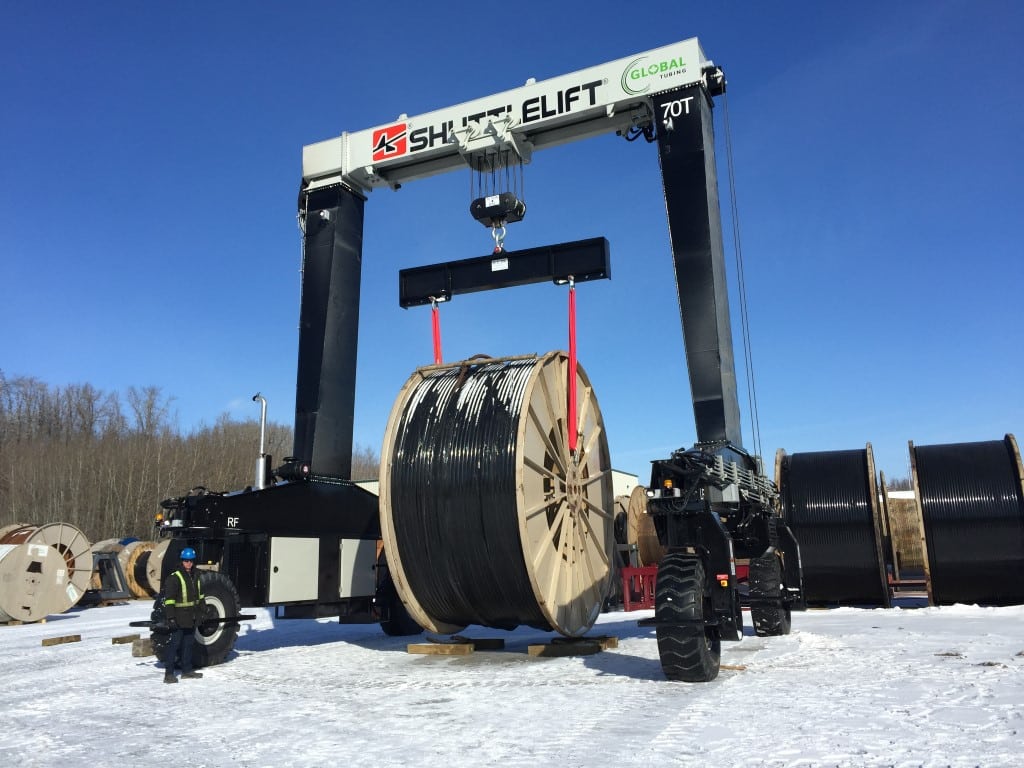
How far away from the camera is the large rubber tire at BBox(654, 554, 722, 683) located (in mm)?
7277

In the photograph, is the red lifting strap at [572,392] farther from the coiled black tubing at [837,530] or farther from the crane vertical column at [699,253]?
the coiled black tubing at [837,530]

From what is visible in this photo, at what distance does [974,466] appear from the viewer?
1510cm

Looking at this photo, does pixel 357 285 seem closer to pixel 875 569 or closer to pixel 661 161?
pixel 661 161

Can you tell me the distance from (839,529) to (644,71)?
9248mm

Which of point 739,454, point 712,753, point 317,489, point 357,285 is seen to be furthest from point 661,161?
point 712,753

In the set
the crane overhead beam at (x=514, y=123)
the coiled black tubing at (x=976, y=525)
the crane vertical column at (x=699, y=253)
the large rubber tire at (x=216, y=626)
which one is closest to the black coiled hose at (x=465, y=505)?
the large rubber tire at (x=216, y=626)

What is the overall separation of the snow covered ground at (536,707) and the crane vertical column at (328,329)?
3.45m

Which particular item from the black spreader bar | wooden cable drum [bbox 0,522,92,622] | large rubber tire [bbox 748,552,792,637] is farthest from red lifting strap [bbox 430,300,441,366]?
wooden cable drum [bbox 0,522,92,622]

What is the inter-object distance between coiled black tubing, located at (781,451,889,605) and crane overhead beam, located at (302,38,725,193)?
26.1 ft

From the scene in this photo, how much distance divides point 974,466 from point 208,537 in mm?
13637

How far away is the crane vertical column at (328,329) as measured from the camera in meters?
13.2

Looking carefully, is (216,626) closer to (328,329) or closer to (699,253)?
(328,329)

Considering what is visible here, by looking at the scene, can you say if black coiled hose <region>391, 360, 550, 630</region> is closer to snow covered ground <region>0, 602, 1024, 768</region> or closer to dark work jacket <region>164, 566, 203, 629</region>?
snow covered ground <region>0, 602, 1024, 768</region>

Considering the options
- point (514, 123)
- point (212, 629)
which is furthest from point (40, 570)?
point (514, 123)
